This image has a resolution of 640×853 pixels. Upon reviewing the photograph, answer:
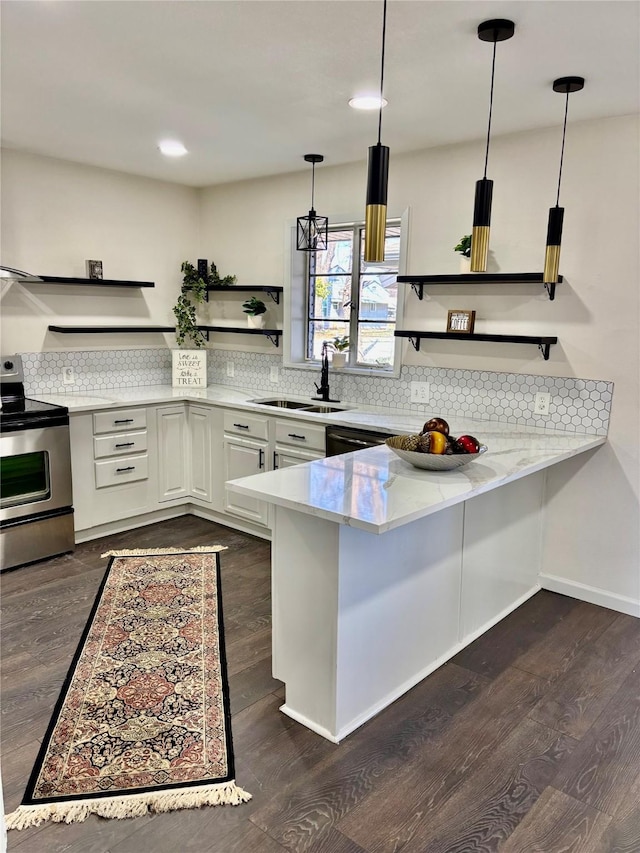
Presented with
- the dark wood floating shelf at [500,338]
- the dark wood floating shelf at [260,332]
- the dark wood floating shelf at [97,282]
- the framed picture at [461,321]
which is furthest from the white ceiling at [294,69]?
the dark wood floating shelf at [260,332]

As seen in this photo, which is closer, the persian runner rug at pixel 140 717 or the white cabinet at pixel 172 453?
the persian runner rug at pixel 140 717

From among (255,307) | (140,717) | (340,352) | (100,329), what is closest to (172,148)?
(255,307)

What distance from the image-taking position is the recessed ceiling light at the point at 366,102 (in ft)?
9.26

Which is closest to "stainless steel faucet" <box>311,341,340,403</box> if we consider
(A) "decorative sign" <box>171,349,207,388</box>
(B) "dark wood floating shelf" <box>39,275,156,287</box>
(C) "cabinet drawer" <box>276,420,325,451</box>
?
(C) "cabinet drawer" <box>276,420,325,451</box>

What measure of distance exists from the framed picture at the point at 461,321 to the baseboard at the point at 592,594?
1472mm

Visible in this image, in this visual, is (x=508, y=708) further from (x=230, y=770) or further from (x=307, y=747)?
(x=230, y=770)

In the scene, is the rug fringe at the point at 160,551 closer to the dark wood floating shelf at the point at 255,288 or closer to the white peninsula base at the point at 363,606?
the white peninsula base at the point at 363,606

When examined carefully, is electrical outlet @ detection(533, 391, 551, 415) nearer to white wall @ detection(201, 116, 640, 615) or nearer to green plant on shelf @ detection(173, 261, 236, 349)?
white wall @ detection(201, 116, 640, 615)

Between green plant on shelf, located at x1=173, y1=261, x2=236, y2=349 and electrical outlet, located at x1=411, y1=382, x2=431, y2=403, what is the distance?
1891 millimetres

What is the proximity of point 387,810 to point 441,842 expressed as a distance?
186mm

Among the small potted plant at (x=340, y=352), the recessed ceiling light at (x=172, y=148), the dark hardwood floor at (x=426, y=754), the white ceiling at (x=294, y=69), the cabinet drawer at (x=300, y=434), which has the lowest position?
the dark hardwood floor at (x=426, y=754)

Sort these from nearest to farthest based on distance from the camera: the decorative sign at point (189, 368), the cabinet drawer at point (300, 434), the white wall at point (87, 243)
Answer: the cabinet drawer at point (300, 434) → the white wall at point (87, 243) → the decorative sign at point (189, 368)

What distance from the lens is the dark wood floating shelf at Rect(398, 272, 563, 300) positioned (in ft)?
10.5

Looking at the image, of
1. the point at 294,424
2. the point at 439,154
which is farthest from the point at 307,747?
the point at 439,154
